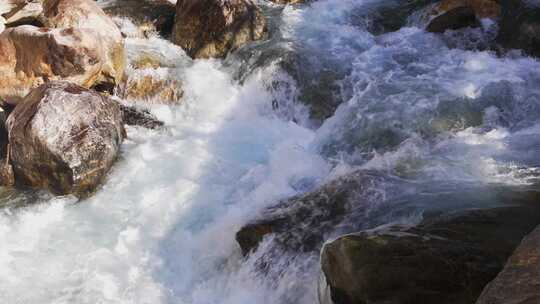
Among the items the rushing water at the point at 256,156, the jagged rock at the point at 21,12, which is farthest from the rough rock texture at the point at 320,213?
the jagged rock at the point at 21,12

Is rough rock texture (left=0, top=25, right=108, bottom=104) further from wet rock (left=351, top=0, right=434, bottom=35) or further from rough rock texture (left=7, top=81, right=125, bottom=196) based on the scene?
wet rock (left=351, top=0, right=434, bottom=35)

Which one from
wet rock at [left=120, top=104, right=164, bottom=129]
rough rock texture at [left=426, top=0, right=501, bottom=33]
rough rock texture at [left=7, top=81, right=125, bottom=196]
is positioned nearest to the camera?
rough rock texture at [left=7, top=81, right=125, bottom=196]

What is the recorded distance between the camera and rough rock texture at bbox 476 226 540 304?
2.33 meters

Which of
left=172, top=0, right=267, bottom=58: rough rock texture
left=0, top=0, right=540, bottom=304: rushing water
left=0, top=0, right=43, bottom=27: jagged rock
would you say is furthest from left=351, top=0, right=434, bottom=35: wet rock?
left=0, top=0, right=43, bottom=27: jagged rock

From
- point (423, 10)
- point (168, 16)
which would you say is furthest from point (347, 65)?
point (168, 16)

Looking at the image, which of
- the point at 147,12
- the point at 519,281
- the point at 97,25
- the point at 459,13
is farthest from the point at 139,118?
the point at 519,281

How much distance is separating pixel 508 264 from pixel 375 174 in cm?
229

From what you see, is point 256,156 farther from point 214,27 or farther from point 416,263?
point 416,263

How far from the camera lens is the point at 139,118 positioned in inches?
288

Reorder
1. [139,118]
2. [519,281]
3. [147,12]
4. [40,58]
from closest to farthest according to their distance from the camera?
1. [519,281]
2. [40,58]
3. [139,118]
4. [147,12]

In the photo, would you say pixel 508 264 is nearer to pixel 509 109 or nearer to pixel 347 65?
pixel 509 109

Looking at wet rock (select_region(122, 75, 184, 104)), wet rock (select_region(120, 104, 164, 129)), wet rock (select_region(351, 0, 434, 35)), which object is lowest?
wet rock (select_region(120, 104, 164, 129))

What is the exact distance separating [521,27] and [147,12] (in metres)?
5.77

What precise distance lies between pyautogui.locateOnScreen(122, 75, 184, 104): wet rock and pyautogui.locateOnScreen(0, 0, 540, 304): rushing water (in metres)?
0.14
